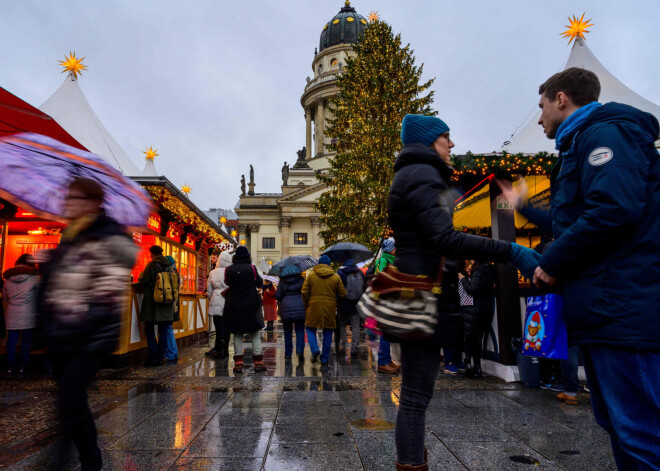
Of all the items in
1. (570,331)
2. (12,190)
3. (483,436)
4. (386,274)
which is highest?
(12,190)

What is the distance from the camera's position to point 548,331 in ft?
7.34

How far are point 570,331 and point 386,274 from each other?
0.86m

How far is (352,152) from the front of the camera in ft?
79.2

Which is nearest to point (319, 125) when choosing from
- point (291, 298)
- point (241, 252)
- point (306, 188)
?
point (306, 188)

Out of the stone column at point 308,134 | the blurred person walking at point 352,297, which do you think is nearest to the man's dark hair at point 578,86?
the blurred person walking at point 352,297

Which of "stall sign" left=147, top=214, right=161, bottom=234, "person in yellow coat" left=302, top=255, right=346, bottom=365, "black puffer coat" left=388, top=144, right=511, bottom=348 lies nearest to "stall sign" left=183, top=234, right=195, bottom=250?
"stall sign" left=147, top=214, right=161, bottom=234

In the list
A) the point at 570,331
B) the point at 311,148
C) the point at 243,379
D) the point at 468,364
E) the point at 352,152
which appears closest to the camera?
the point at 570,331

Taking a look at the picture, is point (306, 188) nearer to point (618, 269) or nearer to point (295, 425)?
point (295, 425)

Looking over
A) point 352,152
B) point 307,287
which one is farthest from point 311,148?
point 307,287

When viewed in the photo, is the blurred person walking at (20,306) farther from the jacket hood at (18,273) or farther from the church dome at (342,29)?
the church dome at (342,29)

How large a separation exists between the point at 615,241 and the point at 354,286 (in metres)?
8.28

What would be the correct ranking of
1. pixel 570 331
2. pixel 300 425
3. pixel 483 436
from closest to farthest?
1. pixel 570 331
2. pixel 483 436
3. pixel 300 425

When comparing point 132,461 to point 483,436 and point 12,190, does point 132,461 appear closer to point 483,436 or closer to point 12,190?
point 12,190

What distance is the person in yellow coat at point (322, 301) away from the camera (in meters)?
8.74
